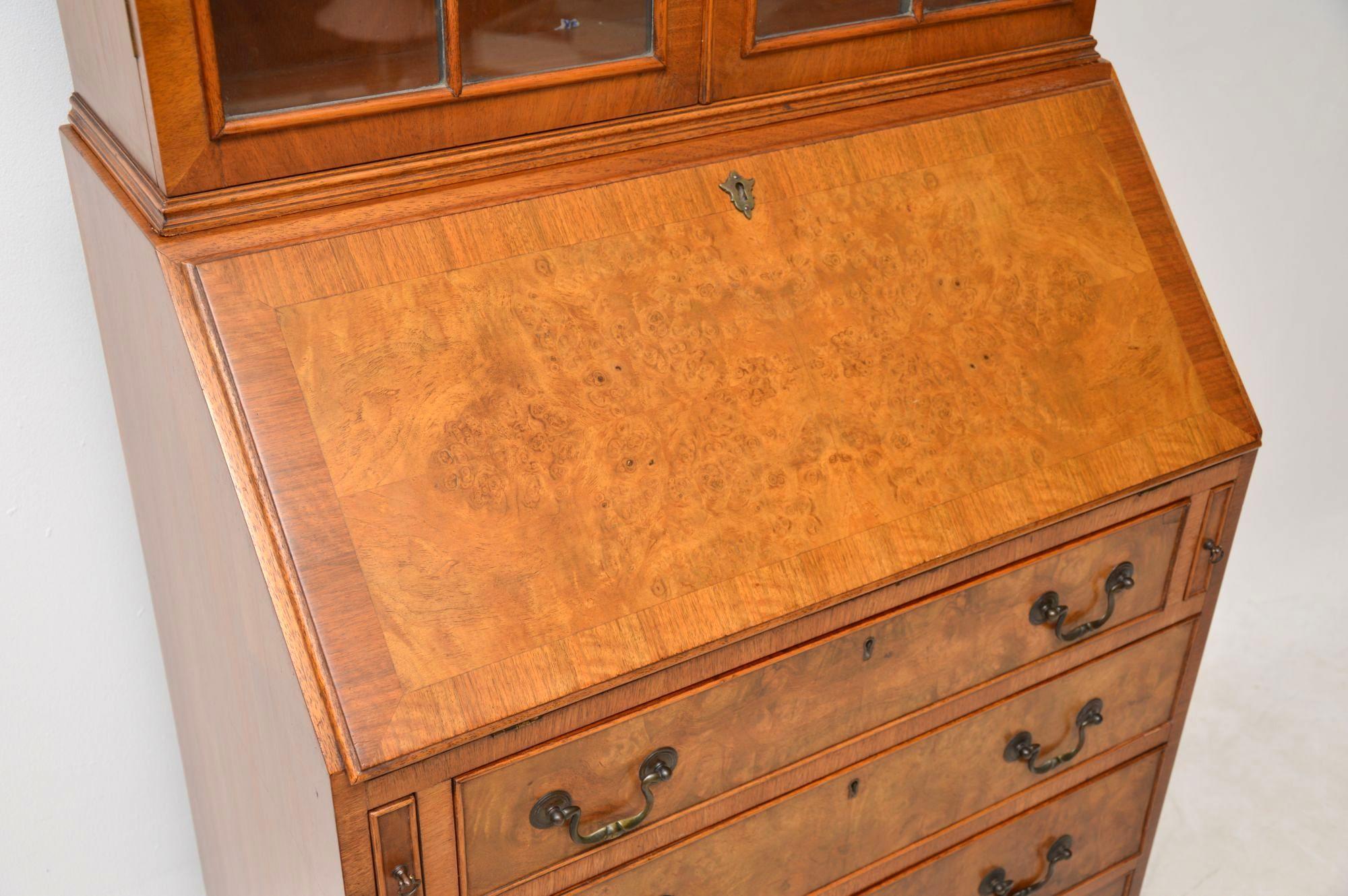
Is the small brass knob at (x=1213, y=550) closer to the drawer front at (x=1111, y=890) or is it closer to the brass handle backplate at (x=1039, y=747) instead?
the brass handle backplate at (x=1039, y=747)

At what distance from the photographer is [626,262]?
1294mm

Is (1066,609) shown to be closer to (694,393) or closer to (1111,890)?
(694,393)

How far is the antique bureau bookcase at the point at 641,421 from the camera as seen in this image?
111 cm

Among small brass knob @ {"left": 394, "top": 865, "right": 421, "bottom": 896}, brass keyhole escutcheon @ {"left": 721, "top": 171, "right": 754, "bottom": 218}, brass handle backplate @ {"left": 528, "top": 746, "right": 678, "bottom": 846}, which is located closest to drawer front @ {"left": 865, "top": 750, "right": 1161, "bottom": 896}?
brass handle backplate @ {"left": 528, "top": 746, "right": 678, "bottom": 846}

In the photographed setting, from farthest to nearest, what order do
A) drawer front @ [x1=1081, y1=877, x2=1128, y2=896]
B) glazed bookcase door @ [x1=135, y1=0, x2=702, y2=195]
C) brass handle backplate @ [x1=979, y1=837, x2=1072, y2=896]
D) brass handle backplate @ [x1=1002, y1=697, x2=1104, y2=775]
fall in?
drawer front @ [x1=1081, y1=877, x2=1128, y2=896] → brass handle backplate @ [x1=979, y1=837, x2=1072, y2=896] → brass handle backplate @ [x1=1002, y1=697, x2=1104, y2=775] → glazed bookcase door @ [x1=135, y1=0, x2=702, y2=195]

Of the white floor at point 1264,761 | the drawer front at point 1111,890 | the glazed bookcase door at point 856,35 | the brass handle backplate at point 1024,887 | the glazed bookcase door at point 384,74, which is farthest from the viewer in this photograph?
the white floor at point 1264,761

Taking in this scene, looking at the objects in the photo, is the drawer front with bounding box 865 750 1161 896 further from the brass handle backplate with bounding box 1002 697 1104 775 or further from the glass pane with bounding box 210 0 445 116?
the glass pane with bounding box 210 0 445 116

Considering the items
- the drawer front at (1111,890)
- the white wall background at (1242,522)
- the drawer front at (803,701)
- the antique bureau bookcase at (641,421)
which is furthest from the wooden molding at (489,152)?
the drawer front at (1111,890)

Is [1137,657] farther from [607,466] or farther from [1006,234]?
[607,466]

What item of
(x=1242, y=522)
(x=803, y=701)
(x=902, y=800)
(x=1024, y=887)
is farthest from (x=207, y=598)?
(x=1242, y=522)

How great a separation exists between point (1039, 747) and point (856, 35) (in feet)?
3.07

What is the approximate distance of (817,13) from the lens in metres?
1.41

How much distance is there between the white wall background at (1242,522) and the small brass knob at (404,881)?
82cm

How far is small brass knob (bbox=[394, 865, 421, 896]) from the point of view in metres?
1.12
